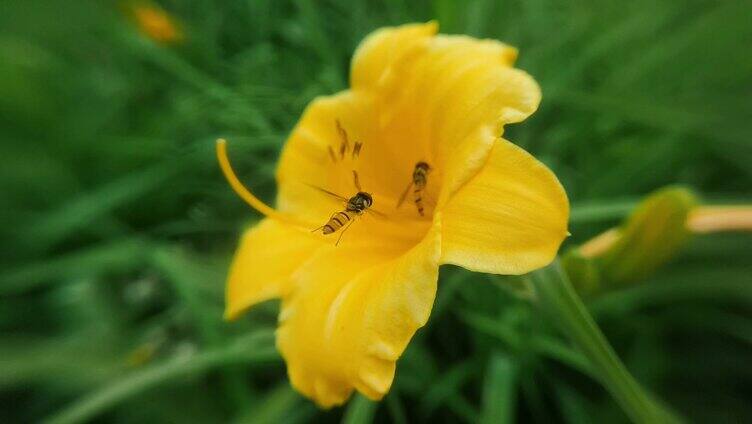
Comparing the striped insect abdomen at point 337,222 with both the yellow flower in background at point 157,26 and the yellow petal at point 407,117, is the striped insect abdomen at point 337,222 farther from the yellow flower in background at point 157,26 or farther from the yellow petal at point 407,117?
the yellow flower in background at point 157,26

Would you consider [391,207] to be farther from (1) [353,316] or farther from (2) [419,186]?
(1) [353,316]

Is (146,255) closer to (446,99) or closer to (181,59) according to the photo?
(181,59)

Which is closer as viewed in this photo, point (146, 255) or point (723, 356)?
point (723, 356)

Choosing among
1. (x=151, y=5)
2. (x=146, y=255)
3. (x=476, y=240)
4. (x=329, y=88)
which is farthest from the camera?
(x=151, y=5)

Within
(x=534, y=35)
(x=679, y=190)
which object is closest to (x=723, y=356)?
(x=679, y=190)

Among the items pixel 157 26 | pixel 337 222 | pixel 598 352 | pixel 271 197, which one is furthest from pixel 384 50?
pixel 157 26

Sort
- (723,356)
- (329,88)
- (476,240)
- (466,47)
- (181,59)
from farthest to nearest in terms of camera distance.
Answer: (181,59) < (329,88) < (723,356) < (466,47) < (476,240)

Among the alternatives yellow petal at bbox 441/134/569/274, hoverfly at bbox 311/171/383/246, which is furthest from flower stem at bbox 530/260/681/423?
hoverfly at bbox 311/171/383/246
